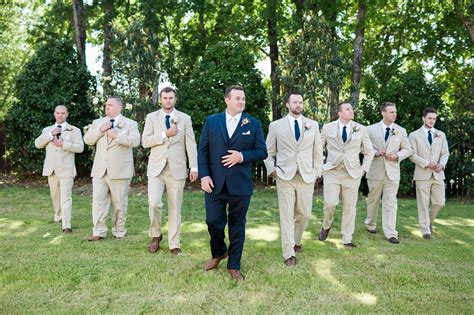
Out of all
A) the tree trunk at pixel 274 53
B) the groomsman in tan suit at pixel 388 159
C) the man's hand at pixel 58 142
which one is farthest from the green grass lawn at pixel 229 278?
the tree trunk at pixel 274 53

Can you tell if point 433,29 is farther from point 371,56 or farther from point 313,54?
point 313,54

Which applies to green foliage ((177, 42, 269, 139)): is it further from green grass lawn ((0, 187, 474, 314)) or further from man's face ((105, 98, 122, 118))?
man's face ((105, 98, 122, 118))

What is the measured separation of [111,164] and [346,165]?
139 inches

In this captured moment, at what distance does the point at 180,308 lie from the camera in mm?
4516

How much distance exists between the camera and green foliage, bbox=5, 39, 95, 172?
14.9 meters

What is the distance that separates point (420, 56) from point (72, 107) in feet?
43.6

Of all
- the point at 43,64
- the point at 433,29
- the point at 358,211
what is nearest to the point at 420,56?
the point at 433,29

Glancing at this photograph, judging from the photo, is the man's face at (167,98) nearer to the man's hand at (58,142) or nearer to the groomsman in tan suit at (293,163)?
the groomsman in tan suit at (293,163)

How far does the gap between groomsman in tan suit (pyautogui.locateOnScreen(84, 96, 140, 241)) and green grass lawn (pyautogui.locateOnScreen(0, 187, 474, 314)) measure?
49 cm

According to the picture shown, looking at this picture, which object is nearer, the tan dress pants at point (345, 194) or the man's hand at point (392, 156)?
the tan dress pants at point (345, 194)

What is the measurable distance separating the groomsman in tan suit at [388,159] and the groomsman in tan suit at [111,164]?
393 cm

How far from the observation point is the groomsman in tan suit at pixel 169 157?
6496 millimetres

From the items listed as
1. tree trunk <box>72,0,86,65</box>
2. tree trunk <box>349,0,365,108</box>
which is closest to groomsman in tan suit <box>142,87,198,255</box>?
tree trunk <box>349,0,365,108</box>

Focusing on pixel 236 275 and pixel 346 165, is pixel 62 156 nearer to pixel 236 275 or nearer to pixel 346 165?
pixel 236 275
